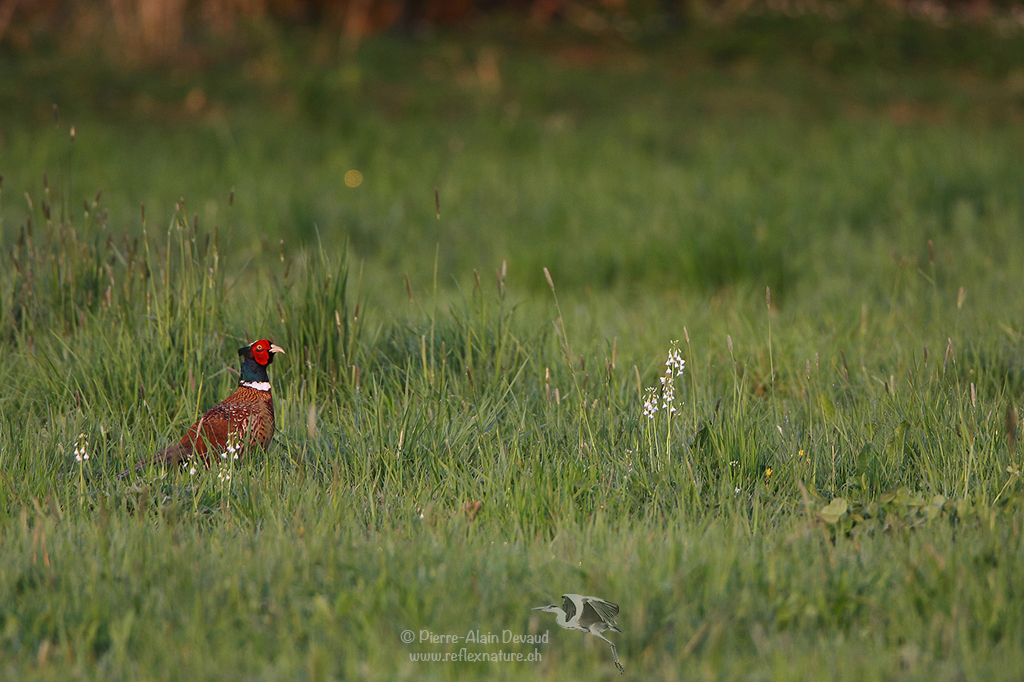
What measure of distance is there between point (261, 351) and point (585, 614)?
1930 millimetres

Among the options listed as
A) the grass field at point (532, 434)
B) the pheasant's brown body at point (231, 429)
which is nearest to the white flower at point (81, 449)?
the grass field at point (532, 434)

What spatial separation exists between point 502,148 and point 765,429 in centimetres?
776

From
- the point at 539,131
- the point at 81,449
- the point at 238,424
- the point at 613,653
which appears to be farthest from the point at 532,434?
the point at 539,131

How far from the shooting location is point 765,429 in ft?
12.5

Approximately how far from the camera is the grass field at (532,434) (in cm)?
251

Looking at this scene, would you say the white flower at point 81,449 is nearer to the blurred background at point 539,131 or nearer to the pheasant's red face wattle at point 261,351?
the pheasant's red face wattle at point 261,351

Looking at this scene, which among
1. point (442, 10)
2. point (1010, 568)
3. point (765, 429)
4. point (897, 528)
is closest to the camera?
point (1010, 568)

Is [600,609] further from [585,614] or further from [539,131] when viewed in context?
[539,131]

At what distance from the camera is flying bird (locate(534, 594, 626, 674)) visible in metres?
2.49

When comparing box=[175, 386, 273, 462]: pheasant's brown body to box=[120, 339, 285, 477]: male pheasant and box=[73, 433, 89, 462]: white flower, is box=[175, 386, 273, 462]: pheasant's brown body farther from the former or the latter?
box=[73, 433, 89, 462]: white flower

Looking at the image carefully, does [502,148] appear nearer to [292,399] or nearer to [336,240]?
[336,240]

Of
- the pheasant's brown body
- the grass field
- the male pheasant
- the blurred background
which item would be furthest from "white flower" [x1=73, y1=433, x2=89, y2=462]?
the blurred background

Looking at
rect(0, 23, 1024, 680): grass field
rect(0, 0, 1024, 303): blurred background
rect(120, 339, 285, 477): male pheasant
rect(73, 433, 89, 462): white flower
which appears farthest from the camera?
rect(0, 0, 1024, 303): blurred background

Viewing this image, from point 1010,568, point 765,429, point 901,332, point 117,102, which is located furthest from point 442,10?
point 1010,568
